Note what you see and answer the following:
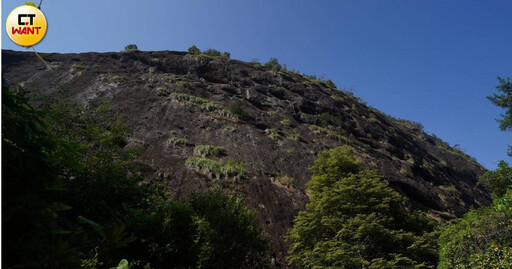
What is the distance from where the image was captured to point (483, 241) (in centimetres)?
855

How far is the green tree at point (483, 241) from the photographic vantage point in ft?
25.9

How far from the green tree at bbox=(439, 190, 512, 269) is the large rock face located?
8.05 meters

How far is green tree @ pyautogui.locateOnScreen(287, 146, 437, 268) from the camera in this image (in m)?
11.0

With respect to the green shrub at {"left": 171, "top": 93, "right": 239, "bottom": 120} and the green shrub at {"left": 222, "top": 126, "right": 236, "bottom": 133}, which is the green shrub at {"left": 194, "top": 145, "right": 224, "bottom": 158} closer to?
the green shrub at {"left": 222, "top": 126, "right": 236, "bottom": 133}

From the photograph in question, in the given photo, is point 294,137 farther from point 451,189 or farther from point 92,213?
point 92,213

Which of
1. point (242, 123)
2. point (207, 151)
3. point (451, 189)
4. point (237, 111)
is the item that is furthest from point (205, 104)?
point (451, 189)

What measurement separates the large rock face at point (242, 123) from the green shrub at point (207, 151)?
47 centimetres

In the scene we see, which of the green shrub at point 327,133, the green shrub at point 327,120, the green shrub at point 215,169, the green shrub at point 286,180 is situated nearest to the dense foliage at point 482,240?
the green shrub at point 286,180

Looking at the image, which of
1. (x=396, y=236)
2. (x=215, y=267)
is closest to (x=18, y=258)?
(x=215, y=267)

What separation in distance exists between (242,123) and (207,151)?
24.8ft

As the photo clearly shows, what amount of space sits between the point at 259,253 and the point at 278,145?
16566 millimetres

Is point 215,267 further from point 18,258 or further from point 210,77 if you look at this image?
point 210,77

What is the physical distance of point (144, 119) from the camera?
2517 cm

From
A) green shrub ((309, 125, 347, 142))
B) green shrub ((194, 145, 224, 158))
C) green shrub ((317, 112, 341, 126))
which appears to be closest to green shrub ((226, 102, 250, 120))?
green shrub ((194, 145, 224, 158))
